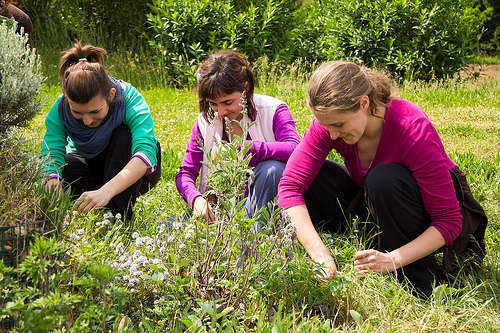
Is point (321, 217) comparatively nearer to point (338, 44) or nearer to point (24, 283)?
point (24, 283)

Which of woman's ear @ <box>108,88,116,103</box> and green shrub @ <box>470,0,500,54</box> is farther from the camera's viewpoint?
green shrub @ <box>470,0,500,54</box>

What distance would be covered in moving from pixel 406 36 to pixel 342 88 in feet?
22.3

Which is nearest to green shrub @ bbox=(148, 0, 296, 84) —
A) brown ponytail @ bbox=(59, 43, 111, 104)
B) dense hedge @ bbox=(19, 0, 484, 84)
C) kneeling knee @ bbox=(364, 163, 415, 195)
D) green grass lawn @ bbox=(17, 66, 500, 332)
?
dense hedge @ bbox=(19, 0, 484, 84)

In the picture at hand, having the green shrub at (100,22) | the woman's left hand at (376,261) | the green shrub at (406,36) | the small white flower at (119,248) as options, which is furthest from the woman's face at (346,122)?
the green shrub at (100,22)

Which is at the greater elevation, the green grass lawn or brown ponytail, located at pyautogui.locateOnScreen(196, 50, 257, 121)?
brown ponytail, located at pyautogui.locateOnScreen(196, 50, 257, 121)

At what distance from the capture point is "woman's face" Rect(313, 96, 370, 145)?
249cm

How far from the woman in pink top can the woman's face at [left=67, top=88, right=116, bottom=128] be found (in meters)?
1.18

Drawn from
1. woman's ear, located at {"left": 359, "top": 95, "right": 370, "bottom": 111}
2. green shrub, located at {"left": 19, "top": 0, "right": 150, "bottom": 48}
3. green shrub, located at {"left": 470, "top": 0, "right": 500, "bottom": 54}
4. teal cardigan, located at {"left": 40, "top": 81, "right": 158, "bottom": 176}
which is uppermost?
woman's ear, located at {"left": 359, "top": 95, "right": 370, "bottom": 111}

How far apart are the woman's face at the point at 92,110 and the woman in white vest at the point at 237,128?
1.88 feet

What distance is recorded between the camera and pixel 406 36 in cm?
865

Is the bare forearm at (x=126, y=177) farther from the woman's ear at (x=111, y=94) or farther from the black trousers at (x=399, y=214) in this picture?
the black trousers at (x=399, y=214)

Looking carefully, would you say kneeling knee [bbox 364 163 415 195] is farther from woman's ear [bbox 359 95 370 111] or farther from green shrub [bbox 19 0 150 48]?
green shrub [bbox 19 0 150 48]

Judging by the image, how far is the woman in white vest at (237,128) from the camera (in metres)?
3.01

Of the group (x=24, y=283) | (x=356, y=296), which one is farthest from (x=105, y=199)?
(x=356, y=296)
